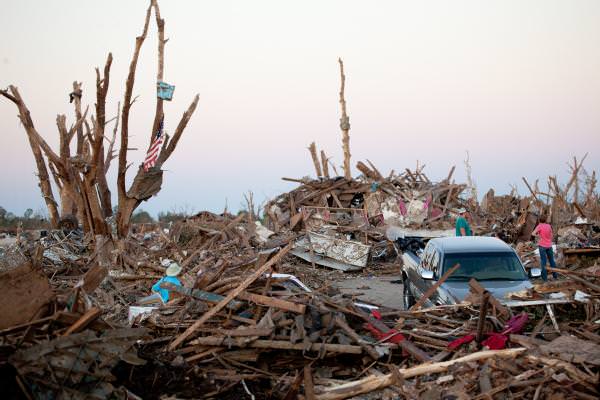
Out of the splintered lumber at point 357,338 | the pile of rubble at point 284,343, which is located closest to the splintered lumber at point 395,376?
the pile of rubble at point 284,343

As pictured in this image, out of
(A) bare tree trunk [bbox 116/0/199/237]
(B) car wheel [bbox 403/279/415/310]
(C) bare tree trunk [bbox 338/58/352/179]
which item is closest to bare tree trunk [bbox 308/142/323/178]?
(C) bare tree trunk [bbox 338/58/352/179]

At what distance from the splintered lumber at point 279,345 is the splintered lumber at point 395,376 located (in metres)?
0.52

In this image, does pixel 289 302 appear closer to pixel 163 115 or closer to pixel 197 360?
pixel 197 360

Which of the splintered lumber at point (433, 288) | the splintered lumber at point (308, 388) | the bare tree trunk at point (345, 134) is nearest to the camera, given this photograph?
the splintered lumber at point (308, 388)

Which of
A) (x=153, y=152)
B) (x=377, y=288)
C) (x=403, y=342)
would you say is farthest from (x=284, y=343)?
(x=153, y=152)

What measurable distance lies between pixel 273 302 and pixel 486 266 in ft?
13.2

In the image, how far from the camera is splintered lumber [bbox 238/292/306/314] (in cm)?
743

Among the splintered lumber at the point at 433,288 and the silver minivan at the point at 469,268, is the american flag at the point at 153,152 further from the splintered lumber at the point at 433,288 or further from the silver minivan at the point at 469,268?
the splintered lumber at the point at 433,288

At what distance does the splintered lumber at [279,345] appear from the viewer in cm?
712

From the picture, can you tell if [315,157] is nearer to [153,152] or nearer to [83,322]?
[153,152]

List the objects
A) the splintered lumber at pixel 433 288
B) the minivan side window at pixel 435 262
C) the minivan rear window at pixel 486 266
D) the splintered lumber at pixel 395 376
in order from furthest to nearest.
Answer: the minivan side window at pixel 435 262 < the minivan rear window at pixel 486 266 < the splintered lumber at pixel 433 288 < the splintered lumber at pixel 395 376

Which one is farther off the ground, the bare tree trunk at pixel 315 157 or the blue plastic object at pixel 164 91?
the blue plastic object at pixel 164 91

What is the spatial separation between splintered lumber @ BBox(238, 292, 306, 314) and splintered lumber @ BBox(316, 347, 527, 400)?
3.77 feet

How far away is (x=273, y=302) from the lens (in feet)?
25.2
